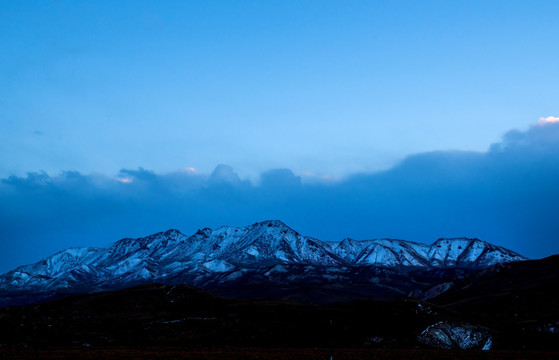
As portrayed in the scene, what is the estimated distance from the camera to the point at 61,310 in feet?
424

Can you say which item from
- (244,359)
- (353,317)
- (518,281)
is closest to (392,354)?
(244,359)

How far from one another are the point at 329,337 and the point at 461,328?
24.3 meters

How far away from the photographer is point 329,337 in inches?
3374

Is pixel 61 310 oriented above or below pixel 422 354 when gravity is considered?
above

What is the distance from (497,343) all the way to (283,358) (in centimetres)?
4472

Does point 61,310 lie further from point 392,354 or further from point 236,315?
point 392,354

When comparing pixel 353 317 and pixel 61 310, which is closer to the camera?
pixel 353 317

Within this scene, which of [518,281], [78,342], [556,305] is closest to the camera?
[78,342]

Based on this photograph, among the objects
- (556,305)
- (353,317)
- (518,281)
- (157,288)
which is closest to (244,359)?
(353,317)

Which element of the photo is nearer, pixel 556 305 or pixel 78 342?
pixel 78 342

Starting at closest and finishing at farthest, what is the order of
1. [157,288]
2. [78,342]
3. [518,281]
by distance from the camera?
[78,342], [157,288], [518,281]

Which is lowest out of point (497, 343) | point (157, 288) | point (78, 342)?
point (497, 343)

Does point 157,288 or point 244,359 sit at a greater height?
point 157,288

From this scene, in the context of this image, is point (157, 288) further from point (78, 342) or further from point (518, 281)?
point (518, 281)
